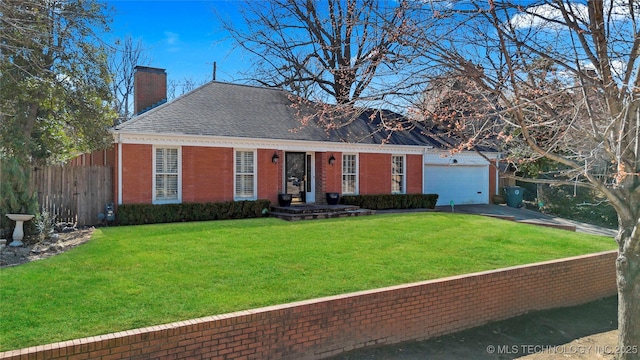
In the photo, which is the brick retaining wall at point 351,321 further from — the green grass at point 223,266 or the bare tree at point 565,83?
the bare tree at point 565,83

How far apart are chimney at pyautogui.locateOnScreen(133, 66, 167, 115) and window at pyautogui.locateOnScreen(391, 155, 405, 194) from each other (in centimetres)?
1088

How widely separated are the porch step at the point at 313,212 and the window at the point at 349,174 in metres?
1.73

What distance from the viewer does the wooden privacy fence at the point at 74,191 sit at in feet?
37.9

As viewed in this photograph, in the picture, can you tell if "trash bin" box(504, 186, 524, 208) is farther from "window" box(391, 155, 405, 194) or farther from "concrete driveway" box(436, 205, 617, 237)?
"window" box(391, 155, 405, 194)

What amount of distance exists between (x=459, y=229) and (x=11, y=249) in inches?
431

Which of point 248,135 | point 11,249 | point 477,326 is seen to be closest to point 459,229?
point 477,326

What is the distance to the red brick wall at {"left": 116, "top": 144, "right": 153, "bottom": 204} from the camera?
41.9 feet

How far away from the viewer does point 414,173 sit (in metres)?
19.6


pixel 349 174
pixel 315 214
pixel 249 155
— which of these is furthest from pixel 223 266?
pixel 349 174

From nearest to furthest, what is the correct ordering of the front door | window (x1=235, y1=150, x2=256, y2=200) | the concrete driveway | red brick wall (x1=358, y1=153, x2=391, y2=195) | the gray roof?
the gray roof
window (x1=235, y1=150, x2=256, y2=200)
the front door
the concrete driveway
red brick wall (x1=358, y1=153, x2=391, y2=195)

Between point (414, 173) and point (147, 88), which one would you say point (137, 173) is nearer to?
point (147, 88)

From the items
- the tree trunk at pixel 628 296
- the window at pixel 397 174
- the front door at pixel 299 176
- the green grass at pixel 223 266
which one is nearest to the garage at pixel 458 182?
the window at pixel 397 174

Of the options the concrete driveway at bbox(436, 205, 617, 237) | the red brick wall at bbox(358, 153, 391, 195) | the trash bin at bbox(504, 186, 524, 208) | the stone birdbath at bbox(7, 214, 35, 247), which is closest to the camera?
the stone birdbath at bbox(7, 214, 35, 247)

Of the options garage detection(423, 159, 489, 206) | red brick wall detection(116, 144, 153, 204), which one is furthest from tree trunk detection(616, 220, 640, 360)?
garage detection(423, 159, 489, 206)
